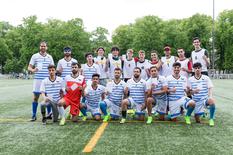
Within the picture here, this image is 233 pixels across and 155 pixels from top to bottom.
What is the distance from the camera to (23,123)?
8625 millimetres

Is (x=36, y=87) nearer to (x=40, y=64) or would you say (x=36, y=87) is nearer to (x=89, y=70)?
(x=40, y=64)

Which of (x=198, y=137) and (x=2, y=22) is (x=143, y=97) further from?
(x=2, y=22)

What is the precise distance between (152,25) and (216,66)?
14083mm

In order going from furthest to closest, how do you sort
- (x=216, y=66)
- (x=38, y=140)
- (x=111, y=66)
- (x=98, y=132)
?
(x=216, y=66)
(x=111, y=66)
(x=98, y=132)
(x=38, y=140)

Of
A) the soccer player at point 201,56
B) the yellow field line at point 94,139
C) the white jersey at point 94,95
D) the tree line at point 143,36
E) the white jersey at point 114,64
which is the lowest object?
the yellow field line at point 94,139

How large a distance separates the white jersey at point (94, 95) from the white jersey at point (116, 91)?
230 millimetres

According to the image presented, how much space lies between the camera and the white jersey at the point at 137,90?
29.1 ft

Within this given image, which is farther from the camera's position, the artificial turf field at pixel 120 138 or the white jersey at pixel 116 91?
the white jersey at pixel 116 91

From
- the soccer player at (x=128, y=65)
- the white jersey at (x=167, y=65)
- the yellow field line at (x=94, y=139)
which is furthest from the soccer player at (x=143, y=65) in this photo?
the yellow field line at (x=94, y=139)

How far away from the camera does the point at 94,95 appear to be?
9.11 m

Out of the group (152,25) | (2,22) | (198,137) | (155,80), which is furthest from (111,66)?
(2,22)

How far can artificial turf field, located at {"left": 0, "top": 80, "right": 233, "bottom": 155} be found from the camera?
5789 mm

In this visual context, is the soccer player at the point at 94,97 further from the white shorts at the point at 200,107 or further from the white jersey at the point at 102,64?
the white shorts at the point at 200,107

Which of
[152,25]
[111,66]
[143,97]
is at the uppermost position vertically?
[152,25]
